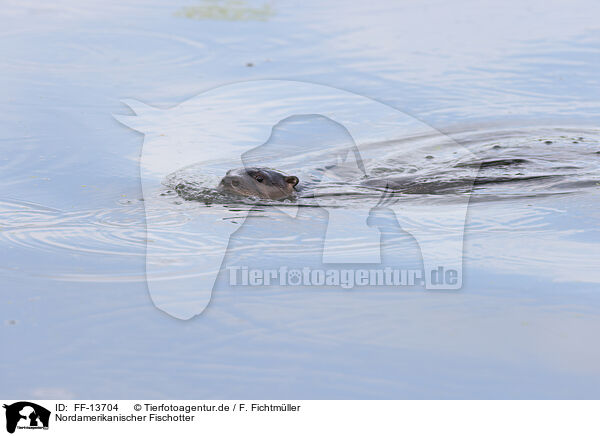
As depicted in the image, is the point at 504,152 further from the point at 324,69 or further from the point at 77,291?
the point at 77,291

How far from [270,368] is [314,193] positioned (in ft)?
13.7

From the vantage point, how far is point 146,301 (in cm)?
602
